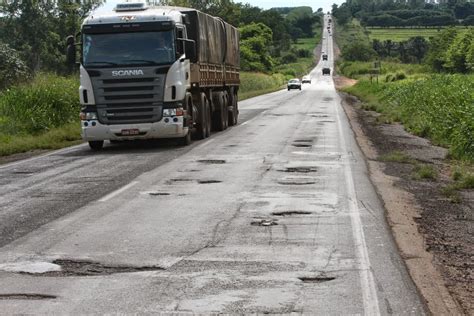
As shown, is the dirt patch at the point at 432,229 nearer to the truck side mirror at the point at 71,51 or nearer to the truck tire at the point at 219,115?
the truck side mirror at the point at 71,51

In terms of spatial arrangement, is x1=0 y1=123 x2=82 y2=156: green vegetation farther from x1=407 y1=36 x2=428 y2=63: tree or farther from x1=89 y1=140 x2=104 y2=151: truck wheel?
x1=407 y1=36 x2=428 y2=63: tree

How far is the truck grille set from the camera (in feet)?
62.2

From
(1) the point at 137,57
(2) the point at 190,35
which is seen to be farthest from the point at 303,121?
(1) the point at 137,57

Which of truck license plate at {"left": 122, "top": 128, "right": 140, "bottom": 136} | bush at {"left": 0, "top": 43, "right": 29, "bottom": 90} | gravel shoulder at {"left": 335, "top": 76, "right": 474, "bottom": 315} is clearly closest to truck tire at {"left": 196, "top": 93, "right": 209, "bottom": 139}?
truck license plate at {"left": 122, "top": 128, "right": 140, "bottom": 136}

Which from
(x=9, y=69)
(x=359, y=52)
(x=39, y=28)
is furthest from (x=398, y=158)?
(x=359, y=52)

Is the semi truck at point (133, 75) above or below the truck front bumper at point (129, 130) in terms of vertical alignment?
above

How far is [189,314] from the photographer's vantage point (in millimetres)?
6016

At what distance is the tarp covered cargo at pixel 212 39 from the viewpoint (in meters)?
21.7

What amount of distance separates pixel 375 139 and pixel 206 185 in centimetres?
1158

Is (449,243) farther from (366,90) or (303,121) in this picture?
(366,90)

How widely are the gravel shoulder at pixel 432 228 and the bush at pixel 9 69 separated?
20.4 meters

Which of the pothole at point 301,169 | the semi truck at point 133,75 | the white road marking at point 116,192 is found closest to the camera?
the white road marking at point 116,192

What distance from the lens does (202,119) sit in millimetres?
22281

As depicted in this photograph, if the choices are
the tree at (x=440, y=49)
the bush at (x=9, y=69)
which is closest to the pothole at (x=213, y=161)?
the bush at (x=9, y=69)
